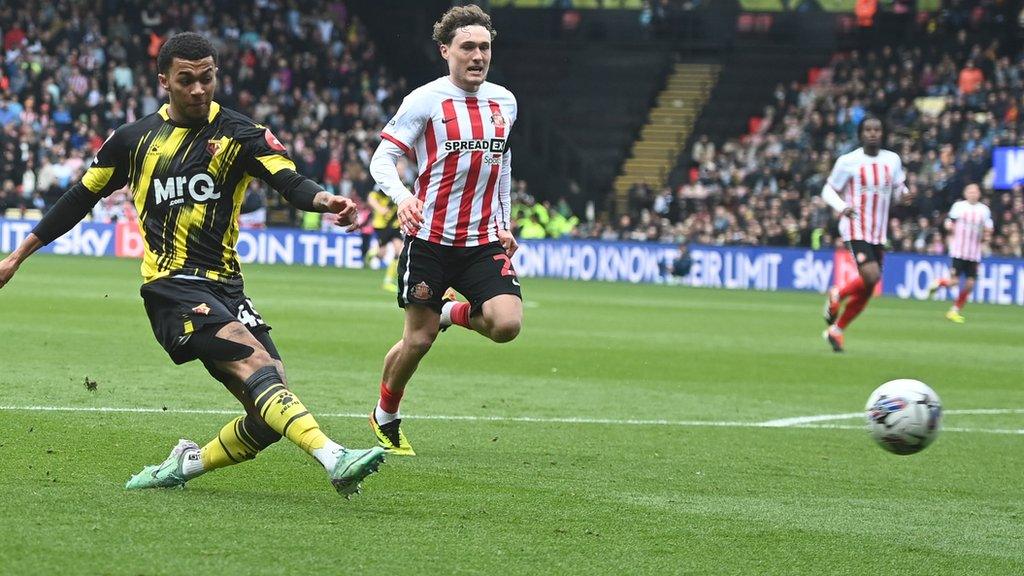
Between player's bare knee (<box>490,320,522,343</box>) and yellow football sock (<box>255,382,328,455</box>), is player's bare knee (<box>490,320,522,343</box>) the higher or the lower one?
the higher one

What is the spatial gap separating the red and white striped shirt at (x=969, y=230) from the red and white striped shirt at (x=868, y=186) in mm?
9353

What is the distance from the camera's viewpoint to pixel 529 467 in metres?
7.77

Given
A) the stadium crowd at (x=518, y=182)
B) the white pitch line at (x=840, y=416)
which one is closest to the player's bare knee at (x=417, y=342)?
the white pitch line at (x=840, y=416)

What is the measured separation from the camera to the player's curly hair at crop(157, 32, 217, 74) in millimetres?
6223

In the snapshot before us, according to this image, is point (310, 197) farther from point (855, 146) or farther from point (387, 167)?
point (855, 146)

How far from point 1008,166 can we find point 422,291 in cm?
2611

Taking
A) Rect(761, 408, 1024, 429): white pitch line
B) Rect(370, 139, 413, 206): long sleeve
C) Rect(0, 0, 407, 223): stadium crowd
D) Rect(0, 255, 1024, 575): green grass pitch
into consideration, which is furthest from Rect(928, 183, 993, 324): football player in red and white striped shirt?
Rect(370, 139, 413, 206): long sleeve

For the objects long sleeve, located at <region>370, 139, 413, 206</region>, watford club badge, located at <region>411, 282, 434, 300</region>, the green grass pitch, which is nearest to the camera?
the green grass pitch

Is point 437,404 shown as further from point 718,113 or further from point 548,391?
point 718,113

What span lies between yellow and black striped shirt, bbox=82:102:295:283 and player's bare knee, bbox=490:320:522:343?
188 centimetres

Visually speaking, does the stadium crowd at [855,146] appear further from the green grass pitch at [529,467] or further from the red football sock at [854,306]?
the green grass pitch at [529,467]

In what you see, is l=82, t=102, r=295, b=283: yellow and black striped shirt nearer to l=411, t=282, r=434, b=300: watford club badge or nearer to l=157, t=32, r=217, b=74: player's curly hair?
l=157, t=32, r=217, b=74: player's curly hair

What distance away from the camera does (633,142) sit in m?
43.3

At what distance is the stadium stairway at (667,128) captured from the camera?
4228 centimetres
